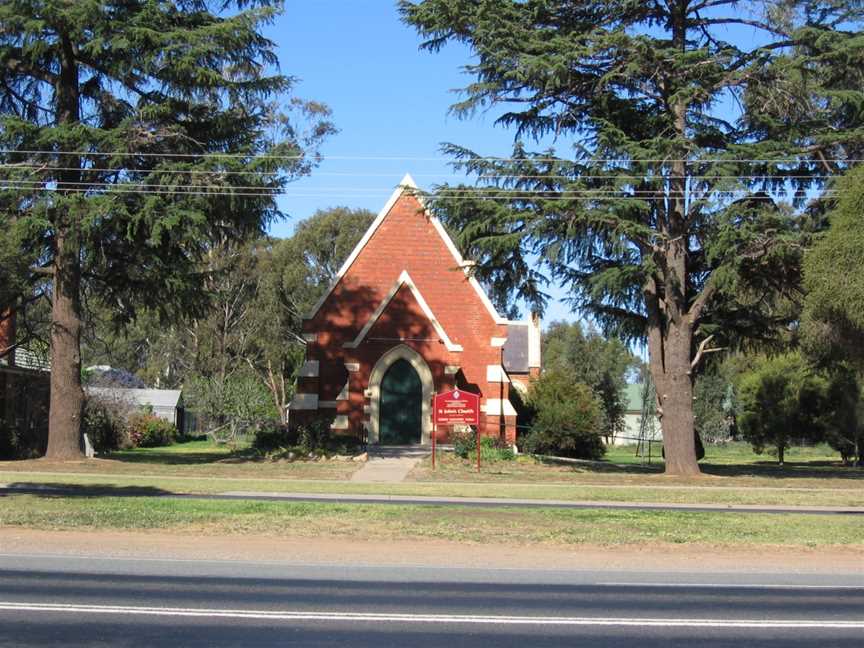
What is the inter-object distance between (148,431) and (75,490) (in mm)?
29716

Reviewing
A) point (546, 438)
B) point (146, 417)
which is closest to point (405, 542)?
point (546, 438)

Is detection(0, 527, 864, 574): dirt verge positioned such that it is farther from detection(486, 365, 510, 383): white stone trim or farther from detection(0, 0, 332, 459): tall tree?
detection(486, 365, 510, 383): white stone trim

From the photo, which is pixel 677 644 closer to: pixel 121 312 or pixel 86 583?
pixel 86 583

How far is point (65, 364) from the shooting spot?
27500 millimetres

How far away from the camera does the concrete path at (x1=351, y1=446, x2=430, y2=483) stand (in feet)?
81.8

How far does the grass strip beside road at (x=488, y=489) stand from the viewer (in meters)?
20.9

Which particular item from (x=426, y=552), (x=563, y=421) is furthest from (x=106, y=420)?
(x=426, y=552)

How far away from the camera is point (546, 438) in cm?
3784

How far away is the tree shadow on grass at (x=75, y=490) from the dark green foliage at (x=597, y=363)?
41835 millimetres

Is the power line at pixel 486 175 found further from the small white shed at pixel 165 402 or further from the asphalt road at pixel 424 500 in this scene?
the small white shed at pixel 165 402

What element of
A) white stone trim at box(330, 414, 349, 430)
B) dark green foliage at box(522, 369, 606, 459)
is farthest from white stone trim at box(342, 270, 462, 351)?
dark green foliage at box(522, 369, 606, 459)

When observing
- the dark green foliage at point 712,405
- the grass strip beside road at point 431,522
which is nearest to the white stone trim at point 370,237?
the grass strip beside road at point 431,522

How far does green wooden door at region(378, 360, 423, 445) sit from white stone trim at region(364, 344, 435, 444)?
17 centimetres

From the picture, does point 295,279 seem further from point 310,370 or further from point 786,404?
point 786,404
